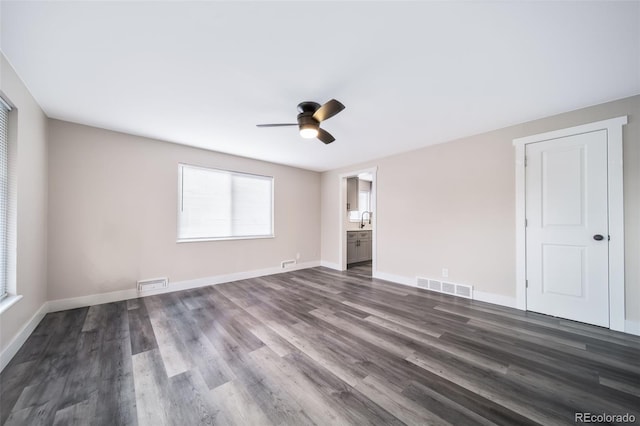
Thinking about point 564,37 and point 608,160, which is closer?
point 564,37

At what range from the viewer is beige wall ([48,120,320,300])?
2.92 meters

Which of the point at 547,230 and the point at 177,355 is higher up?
the point at 547,230

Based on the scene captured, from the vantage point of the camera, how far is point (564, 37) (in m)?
1.60

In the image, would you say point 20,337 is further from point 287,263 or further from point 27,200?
point 287,263

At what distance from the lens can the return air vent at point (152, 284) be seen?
11.2 ft

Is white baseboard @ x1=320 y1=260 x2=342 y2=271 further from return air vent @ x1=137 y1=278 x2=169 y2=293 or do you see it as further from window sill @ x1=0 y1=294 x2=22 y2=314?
window sill @ x1=0 y1=294 x2=22 y2=314

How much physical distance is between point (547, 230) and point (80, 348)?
5196 millimetres

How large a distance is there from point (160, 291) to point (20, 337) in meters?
1.53

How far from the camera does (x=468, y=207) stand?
135 inches

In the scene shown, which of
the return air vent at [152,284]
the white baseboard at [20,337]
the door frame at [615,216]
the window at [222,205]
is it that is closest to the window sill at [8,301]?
the white baseboard at [20,337]

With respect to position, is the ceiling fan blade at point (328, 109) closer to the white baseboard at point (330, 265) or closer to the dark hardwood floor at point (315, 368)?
the dark hardwood floor at point (315, 368)

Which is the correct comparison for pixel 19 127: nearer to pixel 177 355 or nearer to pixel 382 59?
pixel 177 355

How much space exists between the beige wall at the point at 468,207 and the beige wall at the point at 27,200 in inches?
186

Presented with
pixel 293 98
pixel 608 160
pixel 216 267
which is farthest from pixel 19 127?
pixel 608 160
